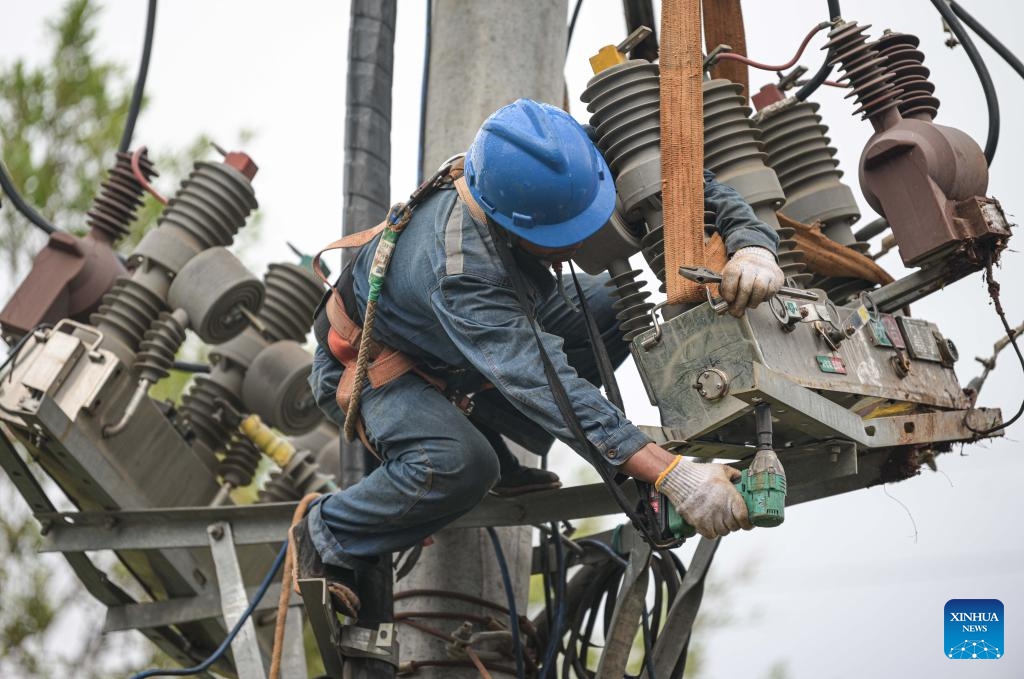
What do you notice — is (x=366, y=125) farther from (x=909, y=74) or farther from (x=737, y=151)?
(x=909, y=74)

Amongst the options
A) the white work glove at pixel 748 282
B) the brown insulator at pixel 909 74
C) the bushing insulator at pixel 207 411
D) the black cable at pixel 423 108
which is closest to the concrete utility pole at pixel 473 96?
the black cable at pixel 423 108

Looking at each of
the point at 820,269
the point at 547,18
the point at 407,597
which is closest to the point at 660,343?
the point at 820,269

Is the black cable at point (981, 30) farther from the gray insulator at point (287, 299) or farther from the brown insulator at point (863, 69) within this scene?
the gray insulator at point (287, 299)

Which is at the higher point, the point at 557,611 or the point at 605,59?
the point at 605,59

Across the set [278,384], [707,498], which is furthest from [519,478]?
[278,384]

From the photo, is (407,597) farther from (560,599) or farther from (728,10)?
(728,10)

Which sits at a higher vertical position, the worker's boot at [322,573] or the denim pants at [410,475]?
the denim pants at [410,475]

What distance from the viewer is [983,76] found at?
3.76m

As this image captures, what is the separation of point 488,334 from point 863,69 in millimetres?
1307

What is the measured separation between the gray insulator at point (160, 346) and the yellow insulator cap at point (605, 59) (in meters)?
2.13

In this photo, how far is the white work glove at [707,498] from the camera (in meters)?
2.83

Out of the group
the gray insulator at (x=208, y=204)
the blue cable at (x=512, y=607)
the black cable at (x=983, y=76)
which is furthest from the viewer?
the gray insulator at (x=208, y=204)

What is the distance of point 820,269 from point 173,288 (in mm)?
2559

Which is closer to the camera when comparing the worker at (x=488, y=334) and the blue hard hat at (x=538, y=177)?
the worker at (x=488, y=334)
